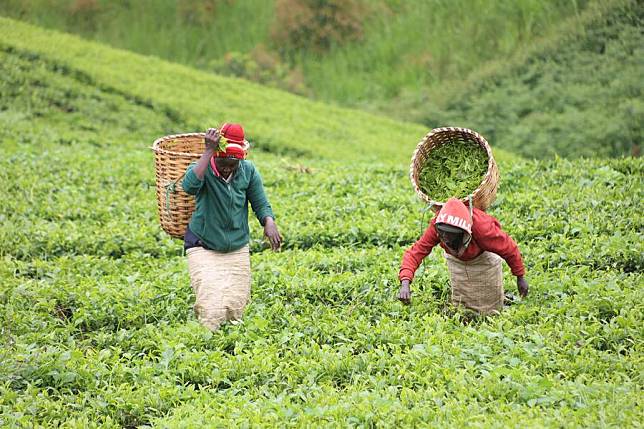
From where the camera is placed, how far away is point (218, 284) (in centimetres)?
669

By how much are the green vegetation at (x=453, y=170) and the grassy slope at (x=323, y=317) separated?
2.92ft

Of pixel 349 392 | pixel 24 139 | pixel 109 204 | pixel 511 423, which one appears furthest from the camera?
pixel 24 139

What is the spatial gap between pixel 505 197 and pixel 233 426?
604cm

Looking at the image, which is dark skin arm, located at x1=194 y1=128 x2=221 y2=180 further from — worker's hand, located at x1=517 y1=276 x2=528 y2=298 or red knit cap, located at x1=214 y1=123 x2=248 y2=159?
worker's hand, located at x1=517 y1=276 x2=528 y2=298

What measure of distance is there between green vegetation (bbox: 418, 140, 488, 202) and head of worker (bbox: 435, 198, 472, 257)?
0.77 m

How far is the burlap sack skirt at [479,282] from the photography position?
6621 mm

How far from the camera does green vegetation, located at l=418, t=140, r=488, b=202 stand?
7125 mm

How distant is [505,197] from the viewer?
999cm

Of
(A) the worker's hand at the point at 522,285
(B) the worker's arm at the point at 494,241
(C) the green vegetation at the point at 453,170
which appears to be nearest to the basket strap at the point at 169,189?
(C) the green vegetation at the point at 453,170

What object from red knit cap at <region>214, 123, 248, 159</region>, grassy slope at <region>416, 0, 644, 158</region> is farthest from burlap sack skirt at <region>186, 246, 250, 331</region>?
grassy slope at <region>416, 0, 644, 158</region>

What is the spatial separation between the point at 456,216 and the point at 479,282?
Result: 33.1 inches

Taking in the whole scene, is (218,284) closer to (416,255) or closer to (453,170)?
(416,255)

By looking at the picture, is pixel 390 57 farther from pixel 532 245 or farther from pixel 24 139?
pixel 532 245

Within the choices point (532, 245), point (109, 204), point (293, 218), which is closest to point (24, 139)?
point (109, 204)
